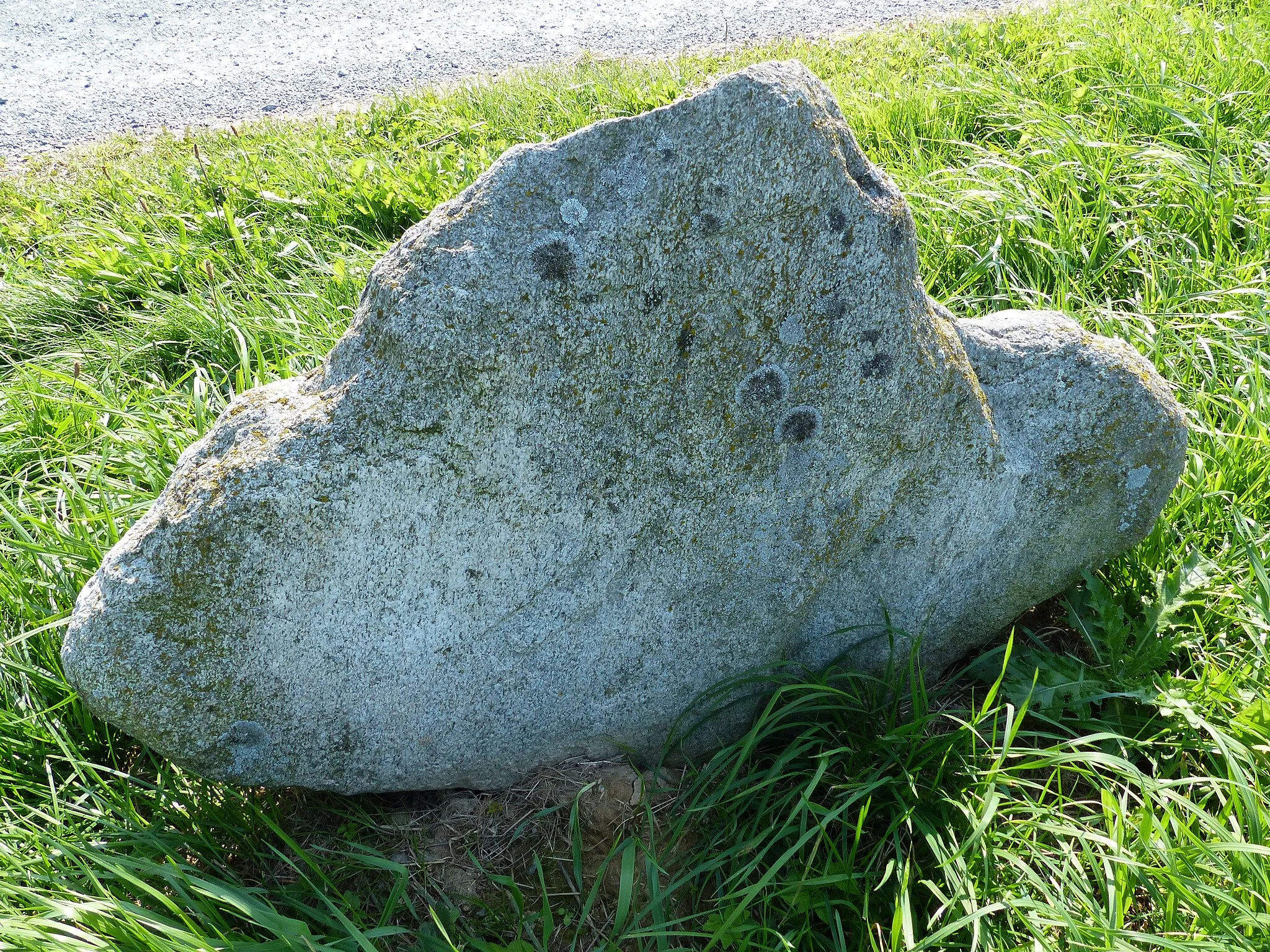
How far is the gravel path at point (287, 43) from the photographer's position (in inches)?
224

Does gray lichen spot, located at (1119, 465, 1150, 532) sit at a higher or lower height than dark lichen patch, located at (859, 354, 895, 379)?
lower

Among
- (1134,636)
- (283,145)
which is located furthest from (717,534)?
(283,145)

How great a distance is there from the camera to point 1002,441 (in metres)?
2.28

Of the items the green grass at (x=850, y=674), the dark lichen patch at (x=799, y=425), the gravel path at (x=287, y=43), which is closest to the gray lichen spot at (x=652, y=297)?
the dark lichen patch at (x=799, y=425)

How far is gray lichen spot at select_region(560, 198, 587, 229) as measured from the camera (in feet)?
6.11

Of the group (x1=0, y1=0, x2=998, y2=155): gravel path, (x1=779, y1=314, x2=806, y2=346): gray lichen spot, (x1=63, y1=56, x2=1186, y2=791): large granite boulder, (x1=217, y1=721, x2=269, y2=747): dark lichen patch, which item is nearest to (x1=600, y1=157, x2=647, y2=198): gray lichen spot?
(x1=63, y1=56, x2=1186, y2=791): large granite boulder

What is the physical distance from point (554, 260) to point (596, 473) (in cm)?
44

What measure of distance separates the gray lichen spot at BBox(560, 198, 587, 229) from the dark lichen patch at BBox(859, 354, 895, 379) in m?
0.65

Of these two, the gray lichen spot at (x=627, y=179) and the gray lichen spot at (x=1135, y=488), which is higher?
the gray lichen spot at (x=627, y=179)

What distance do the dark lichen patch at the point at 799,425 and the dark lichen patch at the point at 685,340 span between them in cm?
25

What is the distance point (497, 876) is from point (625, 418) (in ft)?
3.32

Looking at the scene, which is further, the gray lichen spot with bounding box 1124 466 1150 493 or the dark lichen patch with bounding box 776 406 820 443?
the gray lichen spot with bounding box 1124 466 1150 493

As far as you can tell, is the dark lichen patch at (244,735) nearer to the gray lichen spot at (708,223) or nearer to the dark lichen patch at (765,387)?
the dark lichen patch at (765,387)

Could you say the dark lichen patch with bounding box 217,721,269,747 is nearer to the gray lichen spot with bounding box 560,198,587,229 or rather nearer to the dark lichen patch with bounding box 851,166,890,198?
the gray lichen spot with bounding box 560,198,587,229
